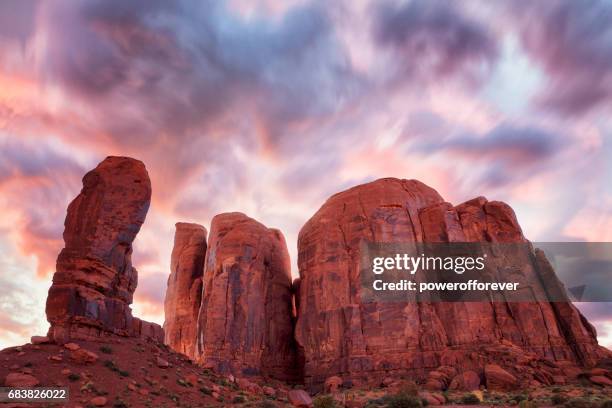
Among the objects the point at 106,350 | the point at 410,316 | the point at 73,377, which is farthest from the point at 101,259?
the point at 410,316

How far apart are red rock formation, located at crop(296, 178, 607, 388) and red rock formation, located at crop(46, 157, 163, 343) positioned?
21.1 meters

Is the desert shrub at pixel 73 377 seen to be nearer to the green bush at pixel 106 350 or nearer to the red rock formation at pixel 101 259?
the red rock formation at pixel 101 259

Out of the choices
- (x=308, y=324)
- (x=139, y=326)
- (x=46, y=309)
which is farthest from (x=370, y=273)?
(x=46, y=309)

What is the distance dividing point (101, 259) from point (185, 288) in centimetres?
3818

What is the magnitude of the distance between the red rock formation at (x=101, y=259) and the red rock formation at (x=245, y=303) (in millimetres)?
17588

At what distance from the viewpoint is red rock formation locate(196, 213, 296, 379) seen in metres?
48.4

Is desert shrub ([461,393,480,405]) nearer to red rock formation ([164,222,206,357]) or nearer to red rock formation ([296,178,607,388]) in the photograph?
red rock formation ([296,178,607,388])

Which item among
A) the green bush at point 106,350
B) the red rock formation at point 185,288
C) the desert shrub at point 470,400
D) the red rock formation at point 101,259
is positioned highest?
the red rock formation at point 185,288

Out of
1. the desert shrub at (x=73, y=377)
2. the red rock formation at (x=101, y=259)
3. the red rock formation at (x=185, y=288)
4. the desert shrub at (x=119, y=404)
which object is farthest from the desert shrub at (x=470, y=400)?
the red rock formation at (x=185, y=288)

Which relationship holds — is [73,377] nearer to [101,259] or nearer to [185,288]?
[101,259]

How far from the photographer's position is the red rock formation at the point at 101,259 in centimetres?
2511

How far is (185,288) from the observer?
64688 millimetres

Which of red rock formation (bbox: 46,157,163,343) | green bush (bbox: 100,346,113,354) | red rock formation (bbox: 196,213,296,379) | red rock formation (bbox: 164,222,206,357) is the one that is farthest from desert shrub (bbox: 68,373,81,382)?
red rock formation (bbox: 164,222,206,357)

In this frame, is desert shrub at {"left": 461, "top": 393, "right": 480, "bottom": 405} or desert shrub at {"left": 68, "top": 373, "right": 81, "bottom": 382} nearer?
desert shrub at {"left": 68, "top": 373, "right": 81, "bottom": 382}
